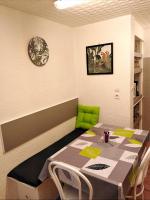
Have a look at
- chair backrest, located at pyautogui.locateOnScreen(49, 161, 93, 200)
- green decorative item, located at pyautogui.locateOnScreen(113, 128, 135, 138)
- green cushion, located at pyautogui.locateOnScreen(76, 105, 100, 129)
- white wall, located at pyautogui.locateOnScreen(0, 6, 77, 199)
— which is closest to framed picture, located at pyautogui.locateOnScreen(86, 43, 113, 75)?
white wall, located at pyautogui.locateOnScreen(0, 6, 77, 199)

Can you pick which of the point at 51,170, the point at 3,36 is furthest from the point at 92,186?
the point at 3,36

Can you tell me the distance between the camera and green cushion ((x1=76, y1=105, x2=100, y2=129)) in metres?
2.86

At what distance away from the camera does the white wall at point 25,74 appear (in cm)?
192

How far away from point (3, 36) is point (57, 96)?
121cm

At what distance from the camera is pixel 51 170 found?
4.69 feet

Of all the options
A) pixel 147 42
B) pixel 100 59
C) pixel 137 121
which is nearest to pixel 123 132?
pixel 100 59

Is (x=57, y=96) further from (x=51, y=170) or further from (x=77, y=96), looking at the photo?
(x=51, y=170)

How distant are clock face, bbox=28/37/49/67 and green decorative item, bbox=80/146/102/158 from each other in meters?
1.34

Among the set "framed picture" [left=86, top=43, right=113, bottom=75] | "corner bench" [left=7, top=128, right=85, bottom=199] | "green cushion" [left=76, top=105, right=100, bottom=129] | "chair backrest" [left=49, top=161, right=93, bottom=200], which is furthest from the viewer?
"green cushion" [left=76, top=105, right=100, bottom=129]

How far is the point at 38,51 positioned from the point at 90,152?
1519mm

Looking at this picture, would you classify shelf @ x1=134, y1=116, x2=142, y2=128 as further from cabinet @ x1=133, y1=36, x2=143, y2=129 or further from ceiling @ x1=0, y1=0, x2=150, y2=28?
ceiling @ x1=0, y1=0, x2=150, y2=28

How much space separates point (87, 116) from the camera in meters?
2.96

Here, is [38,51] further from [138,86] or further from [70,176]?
[138,86]

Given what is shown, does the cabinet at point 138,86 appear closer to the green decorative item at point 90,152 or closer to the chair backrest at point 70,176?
the green decorative item at point 90,152
